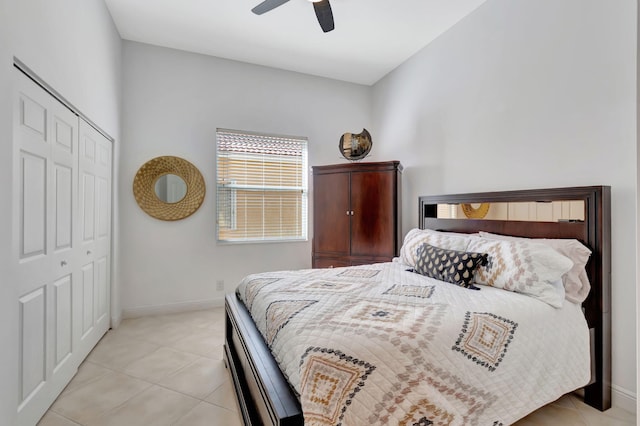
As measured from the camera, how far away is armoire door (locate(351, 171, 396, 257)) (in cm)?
339

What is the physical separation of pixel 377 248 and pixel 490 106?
172 centimetres

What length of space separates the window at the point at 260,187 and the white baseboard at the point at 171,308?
2.49 feet

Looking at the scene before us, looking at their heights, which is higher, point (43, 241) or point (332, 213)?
point (332, 213)

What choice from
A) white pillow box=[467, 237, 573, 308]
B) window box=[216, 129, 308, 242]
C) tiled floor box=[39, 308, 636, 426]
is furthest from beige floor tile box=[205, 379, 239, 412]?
window box=[216, 129, 308, 242]

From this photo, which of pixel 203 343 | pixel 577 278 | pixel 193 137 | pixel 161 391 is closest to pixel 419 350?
pixel 577 278

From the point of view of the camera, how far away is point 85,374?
2.21 m

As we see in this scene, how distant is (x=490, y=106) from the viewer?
2658mm

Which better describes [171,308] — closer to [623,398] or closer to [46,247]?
[46,247]

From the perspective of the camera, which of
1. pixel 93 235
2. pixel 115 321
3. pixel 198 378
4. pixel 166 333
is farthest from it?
pixel 115 321

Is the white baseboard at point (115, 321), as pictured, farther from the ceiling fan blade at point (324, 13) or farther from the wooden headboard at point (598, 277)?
the wooden headboard at point (598, 277)

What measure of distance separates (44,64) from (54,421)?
194 cm

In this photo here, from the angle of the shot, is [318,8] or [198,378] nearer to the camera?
[198,378]

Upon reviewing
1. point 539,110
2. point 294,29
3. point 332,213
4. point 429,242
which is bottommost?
point 429,242

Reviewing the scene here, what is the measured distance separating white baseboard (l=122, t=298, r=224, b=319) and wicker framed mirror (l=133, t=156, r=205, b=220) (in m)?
0.98
